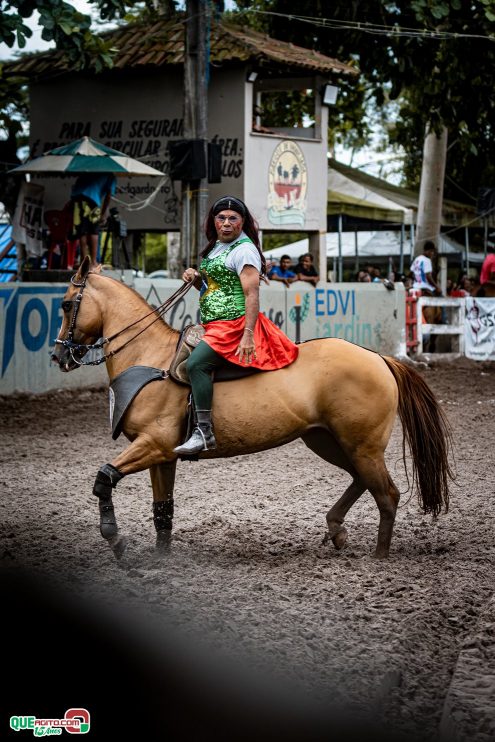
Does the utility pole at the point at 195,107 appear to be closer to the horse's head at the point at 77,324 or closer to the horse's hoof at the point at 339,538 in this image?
the horse's head at the point at 77,324

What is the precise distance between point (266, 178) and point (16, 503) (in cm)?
1457

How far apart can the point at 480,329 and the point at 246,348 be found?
15.8 meters

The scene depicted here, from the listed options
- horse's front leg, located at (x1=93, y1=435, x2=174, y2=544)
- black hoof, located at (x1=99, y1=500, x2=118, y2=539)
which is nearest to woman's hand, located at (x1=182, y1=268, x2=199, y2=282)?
horse's front leg, located at (x1=93, y1=435, x2=174, y2=544)

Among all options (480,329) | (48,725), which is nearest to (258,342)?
(48,725)

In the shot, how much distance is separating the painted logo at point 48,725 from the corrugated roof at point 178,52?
60.8 feet

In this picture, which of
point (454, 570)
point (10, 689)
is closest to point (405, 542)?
point (454, 570)

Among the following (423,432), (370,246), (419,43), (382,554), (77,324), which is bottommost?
(382,554)

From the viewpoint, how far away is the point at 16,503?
8.52 meters

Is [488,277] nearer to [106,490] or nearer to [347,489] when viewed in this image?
[347,489]

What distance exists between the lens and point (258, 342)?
6.68 metres

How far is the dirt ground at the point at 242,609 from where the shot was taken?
408cm

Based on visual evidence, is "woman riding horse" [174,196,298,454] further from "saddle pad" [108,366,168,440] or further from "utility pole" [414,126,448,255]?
"utility pole" [414,126,448,255]

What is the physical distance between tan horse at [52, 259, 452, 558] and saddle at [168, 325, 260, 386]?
48 mm

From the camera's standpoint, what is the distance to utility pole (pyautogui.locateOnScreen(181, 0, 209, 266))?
1673cm
